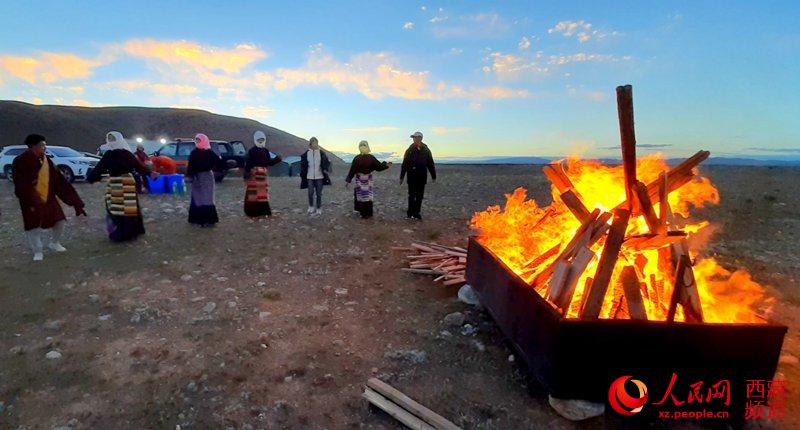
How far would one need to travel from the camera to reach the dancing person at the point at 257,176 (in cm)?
977

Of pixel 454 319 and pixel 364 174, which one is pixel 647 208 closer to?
pixel 454 319

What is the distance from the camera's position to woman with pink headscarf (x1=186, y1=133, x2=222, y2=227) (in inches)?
346

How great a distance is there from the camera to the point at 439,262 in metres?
6.53

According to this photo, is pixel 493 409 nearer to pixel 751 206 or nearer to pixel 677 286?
pixel 677 286

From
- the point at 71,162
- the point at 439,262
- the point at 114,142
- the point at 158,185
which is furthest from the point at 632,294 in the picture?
the point at 71,162

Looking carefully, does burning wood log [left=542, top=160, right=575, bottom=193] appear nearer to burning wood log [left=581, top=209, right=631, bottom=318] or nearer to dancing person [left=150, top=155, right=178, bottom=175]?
burning wood log [left=581, top=209, right=631, bottom=318]

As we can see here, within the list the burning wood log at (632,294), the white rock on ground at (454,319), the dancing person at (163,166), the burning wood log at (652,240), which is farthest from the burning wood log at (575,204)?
the dancing person at (163,166)

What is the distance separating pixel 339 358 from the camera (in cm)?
404

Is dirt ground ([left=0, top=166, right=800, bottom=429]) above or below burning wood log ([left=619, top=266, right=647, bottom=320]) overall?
below

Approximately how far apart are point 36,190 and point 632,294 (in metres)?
8.45

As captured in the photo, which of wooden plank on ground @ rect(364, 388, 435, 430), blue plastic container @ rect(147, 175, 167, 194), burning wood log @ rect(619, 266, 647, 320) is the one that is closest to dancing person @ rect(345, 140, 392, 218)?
wooden plank on ground @ rect(364, 388, 435, 430)

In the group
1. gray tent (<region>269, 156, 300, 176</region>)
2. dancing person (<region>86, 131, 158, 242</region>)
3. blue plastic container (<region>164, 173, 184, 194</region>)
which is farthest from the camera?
gray tent (<region>269, 156, 300, 176</region>)

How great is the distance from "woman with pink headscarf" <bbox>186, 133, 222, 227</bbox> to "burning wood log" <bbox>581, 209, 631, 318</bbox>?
803 cm

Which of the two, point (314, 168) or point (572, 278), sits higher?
point (314, 168)
